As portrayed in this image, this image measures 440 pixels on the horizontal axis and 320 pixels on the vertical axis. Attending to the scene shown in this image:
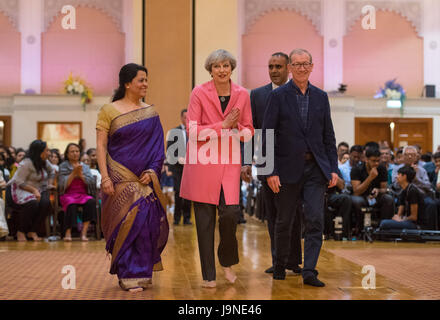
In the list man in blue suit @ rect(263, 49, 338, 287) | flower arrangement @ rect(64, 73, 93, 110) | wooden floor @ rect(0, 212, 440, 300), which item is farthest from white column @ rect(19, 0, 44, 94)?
man in blue suit @ rect(263, 49, 338, 287)

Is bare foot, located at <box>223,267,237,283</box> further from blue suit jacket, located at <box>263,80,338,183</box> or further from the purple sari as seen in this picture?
blue suit jacket, located at <box>263,80,338,183</box>

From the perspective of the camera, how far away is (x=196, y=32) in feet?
35.0

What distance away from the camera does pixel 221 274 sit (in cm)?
505

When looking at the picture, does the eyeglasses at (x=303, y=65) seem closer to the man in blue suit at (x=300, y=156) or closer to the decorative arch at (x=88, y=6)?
the man in blue suit at (x=300, y=156)

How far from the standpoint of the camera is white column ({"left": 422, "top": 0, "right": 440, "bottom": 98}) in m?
17.2

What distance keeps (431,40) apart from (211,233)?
14517 mm

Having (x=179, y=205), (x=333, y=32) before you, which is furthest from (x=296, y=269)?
(x=333, y=32)

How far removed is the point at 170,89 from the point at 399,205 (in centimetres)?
409

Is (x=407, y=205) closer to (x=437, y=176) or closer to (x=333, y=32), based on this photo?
(x=437, y=176)

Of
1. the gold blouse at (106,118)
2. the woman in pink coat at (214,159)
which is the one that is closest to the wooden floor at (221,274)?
the woman in pink coat at (214,159)

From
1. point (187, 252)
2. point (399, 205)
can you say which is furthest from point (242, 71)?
point (187, 252)

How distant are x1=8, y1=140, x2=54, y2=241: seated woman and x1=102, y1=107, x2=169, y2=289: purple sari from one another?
3.68m

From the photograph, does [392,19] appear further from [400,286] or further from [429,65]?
[400,286]

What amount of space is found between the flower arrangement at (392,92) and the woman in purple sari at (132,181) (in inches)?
502
